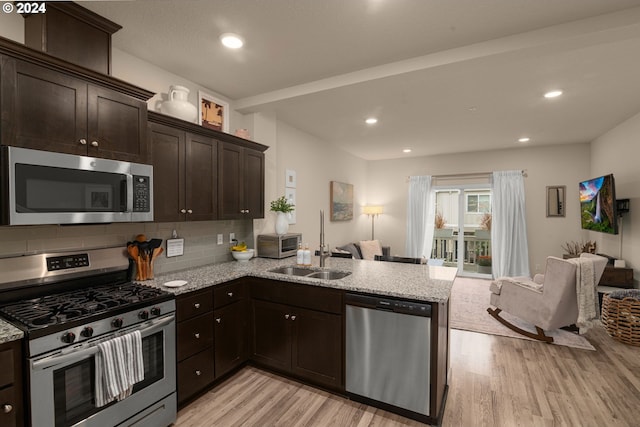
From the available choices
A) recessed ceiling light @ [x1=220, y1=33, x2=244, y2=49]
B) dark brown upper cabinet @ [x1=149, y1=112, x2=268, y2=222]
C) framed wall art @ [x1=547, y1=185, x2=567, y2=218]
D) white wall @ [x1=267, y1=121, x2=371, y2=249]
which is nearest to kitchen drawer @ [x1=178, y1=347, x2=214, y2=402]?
dark brown upper cabinet @ [x1=149, y1=112, x2=268, y2=222]

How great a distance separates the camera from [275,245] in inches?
136

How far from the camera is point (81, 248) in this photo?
216 centimetres

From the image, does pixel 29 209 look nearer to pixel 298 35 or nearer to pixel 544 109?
pixel 298 35

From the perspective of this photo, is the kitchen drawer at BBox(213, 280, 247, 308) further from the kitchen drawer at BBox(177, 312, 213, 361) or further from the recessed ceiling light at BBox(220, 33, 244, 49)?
the recessed ceiling light at BBox(220, 33, 244, 49)

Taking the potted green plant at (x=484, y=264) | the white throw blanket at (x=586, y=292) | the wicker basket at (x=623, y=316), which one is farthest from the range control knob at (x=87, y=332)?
the potted green plant at (x=484, y=264)

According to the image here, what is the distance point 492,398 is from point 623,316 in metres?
2.27

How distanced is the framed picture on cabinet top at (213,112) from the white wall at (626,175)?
5.12 metres

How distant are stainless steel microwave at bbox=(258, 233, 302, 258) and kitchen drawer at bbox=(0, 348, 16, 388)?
2.26 m

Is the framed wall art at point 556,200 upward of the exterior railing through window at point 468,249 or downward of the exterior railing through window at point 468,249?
upward

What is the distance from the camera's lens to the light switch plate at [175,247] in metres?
2.77

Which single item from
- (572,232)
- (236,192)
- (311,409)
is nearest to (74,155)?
(236,192)

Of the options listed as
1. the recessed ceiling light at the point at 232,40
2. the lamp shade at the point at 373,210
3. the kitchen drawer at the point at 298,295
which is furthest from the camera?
the lamp shade at the point at 373,210

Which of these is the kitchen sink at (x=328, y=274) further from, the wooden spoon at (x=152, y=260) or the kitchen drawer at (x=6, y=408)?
the kitchen drawer at (x=6, y=408)

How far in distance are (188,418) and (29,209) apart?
67.0 inches
